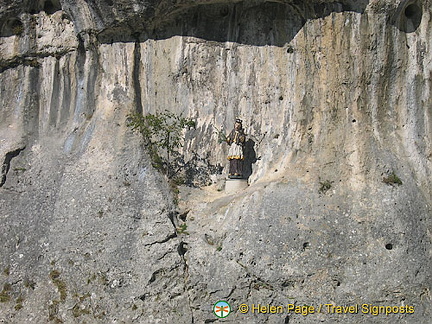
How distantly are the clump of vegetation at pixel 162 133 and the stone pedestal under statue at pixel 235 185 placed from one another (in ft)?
5.19

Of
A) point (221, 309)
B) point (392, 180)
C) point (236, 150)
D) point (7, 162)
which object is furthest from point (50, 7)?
point (392, 180)

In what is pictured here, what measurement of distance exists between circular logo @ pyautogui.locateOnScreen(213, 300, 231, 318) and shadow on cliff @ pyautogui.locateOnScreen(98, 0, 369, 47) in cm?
710

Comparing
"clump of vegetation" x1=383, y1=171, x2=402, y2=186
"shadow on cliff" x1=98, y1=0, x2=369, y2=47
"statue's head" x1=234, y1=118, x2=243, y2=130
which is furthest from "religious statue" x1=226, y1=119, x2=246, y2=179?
"clump of vegetation" x1=383, y1=171, x2=402, y2=186

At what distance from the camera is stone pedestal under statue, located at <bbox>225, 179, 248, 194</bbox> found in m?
13.8

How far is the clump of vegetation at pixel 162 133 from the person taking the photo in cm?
1421

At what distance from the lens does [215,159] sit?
14.8 meters

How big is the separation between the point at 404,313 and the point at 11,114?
38.2ft

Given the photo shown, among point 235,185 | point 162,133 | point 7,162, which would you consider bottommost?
point 235,185

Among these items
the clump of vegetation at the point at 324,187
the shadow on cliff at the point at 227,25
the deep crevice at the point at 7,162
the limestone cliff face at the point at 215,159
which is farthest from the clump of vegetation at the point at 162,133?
the clump of vegetation at the point at 324,187

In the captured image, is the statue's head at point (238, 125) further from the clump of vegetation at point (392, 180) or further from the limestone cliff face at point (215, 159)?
the clump of vegetation at point (392, 180)

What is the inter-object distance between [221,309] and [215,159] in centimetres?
475

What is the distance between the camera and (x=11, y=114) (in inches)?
597

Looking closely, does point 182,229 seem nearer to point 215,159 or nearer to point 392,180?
point 215,159

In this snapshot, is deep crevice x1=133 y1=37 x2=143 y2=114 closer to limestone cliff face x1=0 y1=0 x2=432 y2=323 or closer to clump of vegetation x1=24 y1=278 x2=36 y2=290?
limestone cliff face x1=0 y1=0 x2=432 y2=323
